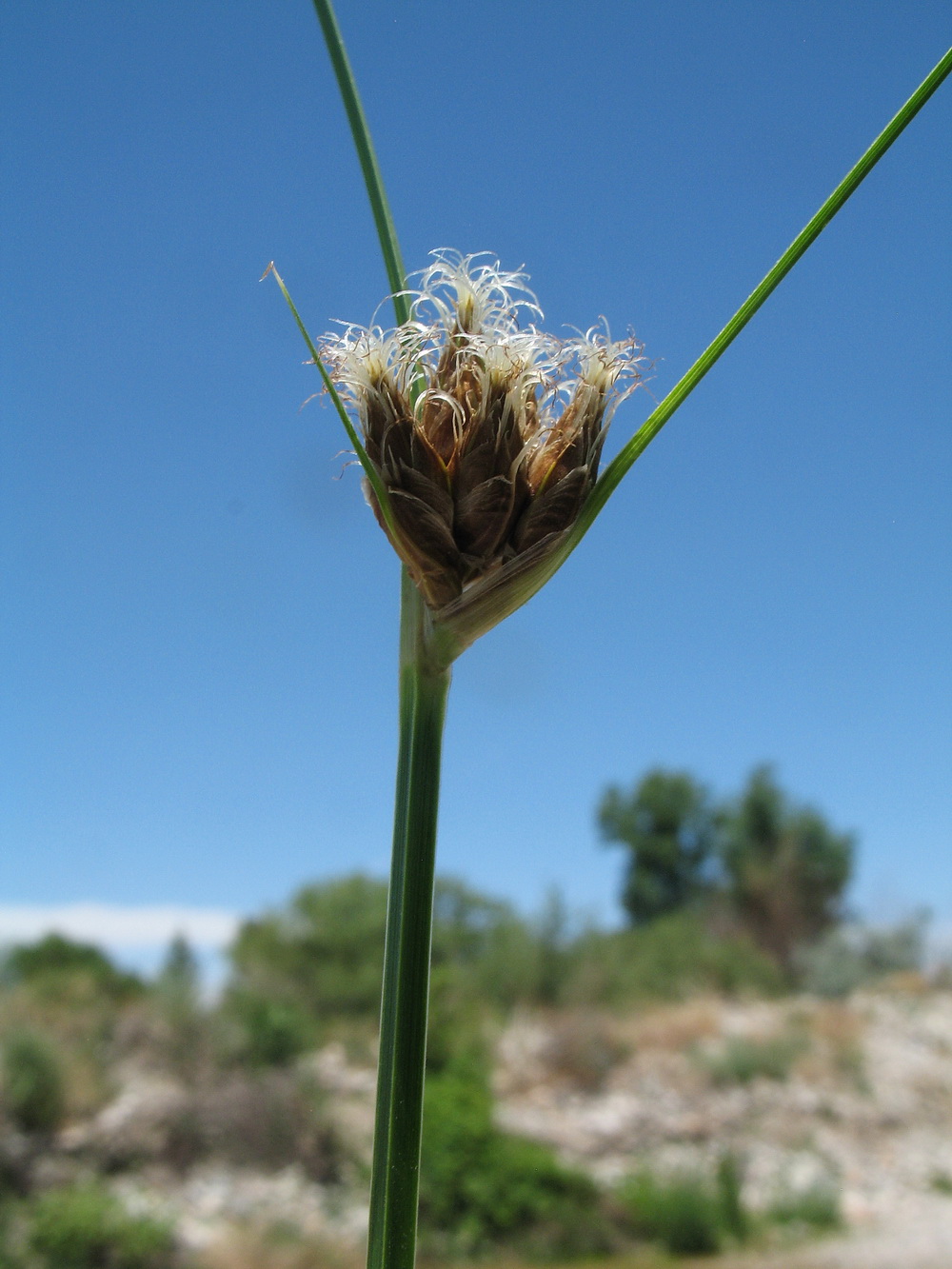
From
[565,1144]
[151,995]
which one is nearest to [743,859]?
[565,1144]

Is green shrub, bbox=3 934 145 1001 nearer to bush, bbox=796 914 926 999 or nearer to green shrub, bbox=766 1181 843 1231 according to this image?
green shrub, bbox=766 1181 843 1231

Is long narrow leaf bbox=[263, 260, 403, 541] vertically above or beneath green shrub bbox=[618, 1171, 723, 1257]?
above

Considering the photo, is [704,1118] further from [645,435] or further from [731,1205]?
[645,435]

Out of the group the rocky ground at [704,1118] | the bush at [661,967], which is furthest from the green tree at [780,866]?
the rocky ground at [704,1118]

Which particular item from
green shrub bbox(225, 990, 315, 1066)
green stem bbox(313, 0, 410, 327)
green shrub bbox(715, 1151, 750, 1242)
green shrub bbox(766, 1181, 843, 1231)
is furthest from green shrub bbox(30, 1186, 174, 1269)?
green stem bbox(313, 0, 410, 327)

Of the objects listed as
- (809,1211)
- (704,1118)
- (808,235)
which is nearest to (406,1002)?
(808,235)
